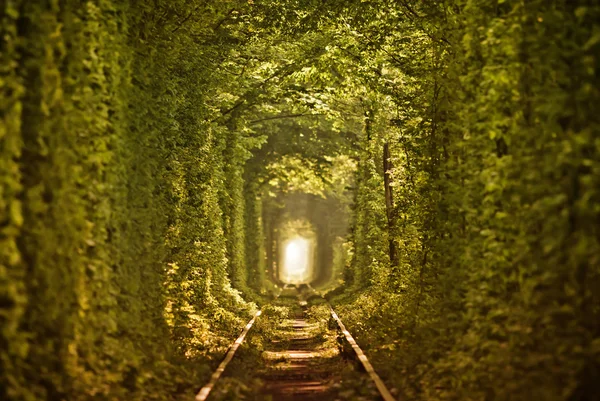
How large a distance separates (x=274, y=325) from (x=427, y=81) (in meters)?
9.18

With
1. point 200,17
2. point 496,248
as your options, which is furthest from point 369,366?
point 200,17

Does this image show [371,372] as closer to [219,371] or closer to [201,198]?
[219,371]

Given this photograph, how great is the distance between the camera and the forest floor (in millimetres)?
11039

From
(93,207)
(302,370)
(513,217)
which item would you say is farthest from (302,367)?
(513,217)

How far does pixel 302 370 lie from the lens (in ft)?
45.7

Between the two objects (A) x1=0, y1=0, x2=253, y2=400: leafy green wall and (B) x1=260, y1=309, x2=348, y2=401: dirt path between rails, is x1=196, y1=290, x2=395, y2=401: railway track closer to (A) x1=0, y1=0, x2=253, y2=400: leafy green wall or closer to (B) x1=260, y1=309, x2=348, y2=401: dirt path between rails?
(B) x1=260, y1=309, x2=348, y2=401: dirt path between rails

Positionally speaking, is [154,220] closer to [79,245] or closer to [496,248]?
[79,245]

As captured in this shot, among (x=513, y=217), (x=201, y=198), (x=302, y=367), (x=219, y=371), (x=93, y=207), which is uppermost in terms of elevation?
(x=201, y=198)

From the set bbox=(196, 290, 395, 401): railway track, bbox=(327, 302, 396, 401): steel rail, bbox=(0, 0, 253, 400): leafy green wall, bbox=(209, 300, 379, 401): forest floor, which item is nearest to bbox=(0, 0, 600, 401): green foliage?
bbox=(0, 0, 253, 400): leafy green wall

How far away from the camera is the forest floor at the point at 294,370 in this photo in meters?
11.0

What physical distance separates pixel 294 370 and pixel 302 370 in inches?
5.4

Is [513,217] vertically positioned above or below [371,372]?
above

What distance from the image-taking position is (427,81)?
53.0 ft

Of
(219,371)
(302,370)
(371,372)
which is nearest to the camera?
(371,372)
